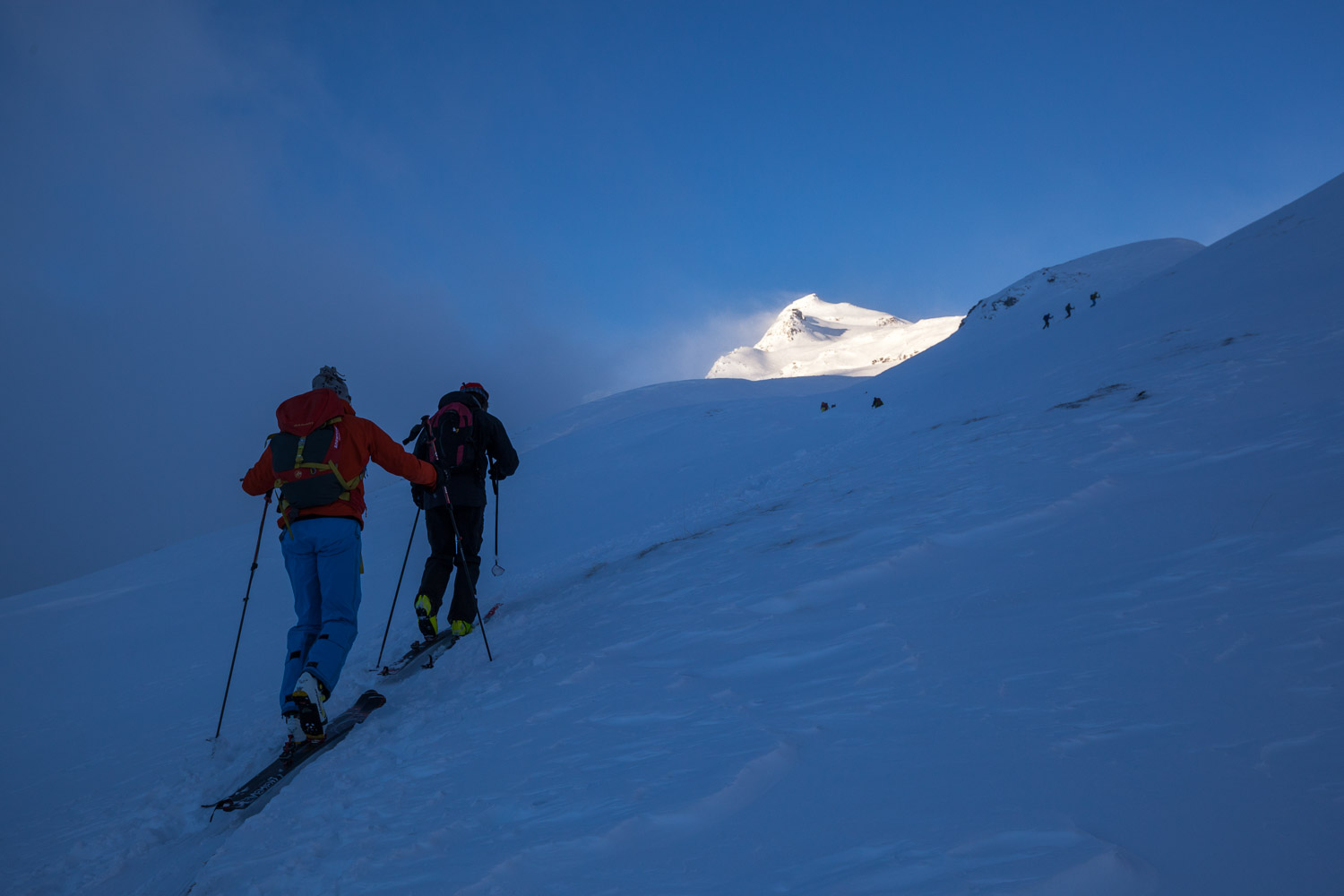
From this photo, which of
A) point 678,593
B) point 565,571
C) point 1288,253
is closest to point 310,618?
point 678,593

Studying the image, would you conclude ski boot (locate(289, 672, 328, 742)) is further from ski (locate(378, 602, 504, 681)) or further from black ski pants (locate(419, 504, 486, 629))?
black ski pants (locate(419, 504, 486, 629))

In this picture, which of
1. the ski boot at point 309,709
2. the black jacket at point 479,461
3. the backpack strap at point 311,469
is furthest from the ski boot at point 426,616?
the ski boot at point 309,709

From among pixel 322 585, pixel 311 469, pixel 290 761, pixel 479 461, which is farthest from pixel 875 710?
pixel 479 461

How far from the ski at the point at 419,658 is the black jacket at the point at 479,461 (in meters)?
1.15

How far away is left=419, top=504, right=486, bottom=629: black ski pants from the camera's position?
17.5 feet

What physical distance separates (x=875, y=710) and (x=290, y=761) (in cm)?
299

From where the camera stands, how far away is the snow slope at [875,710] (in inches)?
66.4

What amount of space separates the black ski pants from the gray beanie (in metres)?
Result: 1.30

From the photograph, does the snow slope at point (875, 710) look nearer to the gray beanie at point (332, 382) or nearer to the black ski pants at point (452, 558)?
the black ski pants at point (452, 558)

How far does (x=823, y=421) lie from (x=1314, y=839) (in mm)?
16950

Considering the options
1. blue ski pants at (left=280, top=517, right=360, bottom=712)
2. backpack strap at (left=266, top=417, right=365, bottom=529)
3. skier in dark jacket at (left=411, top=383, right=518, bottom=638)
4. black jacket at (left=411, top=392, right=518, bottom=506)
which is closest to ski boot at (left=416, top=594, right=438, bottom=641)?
skier in dark jacket at (left=411, top=383, right=518, bottom=638)

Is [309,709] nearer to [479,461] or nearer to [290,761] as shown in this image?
[290,761]

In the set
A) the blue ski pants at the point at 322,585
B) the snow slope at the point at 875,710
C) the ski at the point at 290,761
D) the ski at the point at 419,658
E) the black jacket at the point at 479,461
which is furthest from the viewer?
the black jacket at the point at 479,461

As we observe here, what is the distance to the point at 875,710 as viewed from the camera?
2414mm
